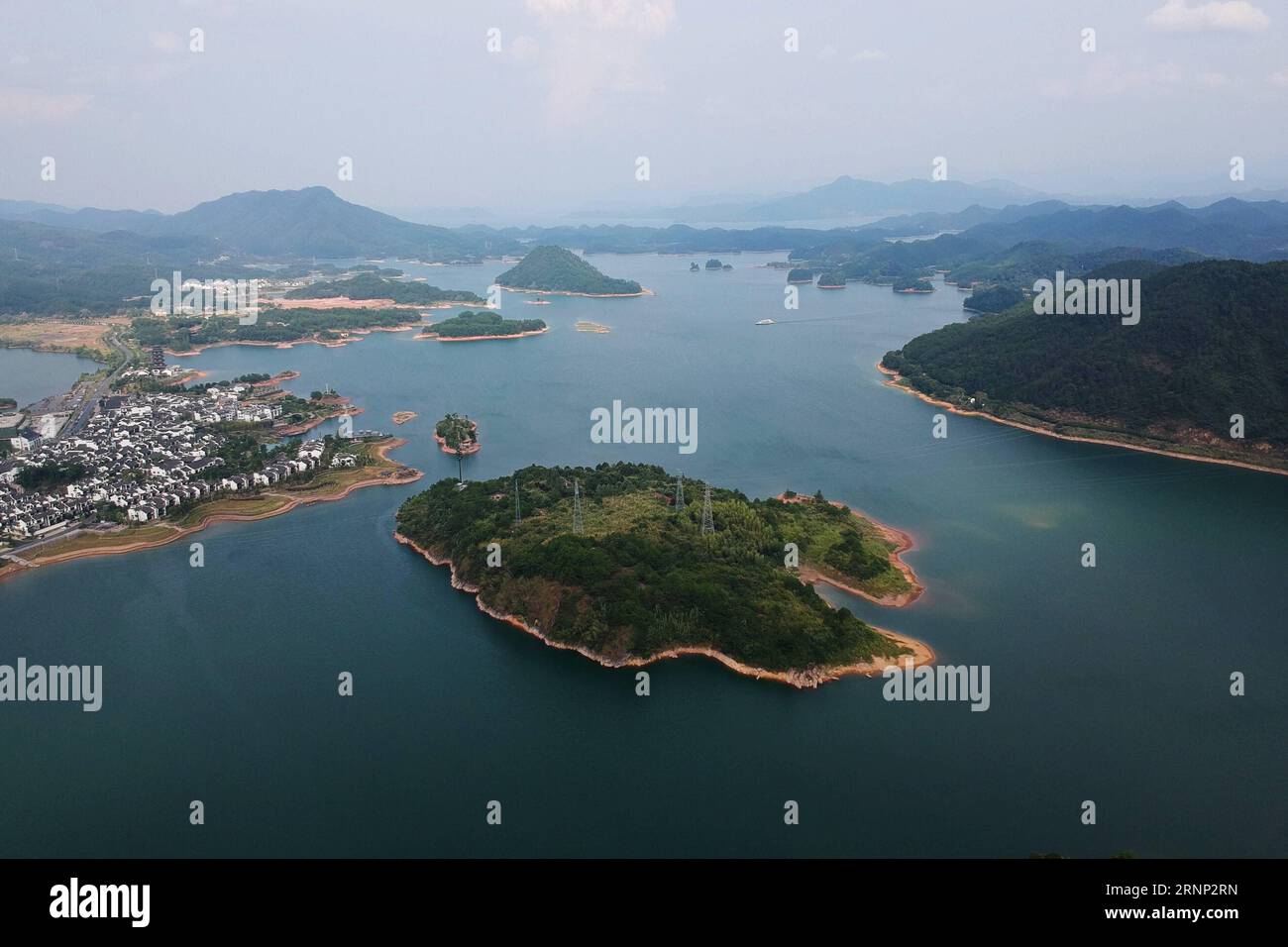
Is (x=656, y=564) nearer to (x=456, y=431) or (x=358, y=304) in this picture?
(x=456, y=431)

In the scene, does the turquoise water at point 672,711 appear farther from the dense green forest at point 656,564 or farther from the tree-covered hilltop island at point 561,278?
the tree-covered hilltop island at point 561,278

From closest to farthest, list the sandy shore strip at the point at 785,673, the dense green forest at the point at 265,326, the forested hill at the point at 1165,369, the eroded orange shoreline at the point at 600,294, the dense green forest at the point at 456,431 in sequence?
the sandy shore strip at the point at 785,673 < the forested hill at the point at 1165,369 < the dense green forest at the point at 456,431 < the dense green forest at the point at 265,326 < the eroded orange shoreline at the point at 600,294

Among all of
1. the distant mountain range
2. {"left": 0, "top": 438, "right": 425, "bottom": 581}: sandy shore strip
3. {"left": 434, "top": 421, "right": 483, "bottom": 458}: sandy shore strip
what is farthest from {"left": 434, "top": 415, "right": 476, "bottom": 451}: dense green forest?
the distant mountain range

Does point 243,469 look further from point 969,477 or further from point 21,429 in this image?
point 969,477

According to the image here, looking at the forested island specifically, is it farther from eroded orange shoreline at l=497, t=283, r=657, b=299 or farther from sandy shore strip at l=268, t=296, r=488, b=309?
eroded orange shoreline at l=497, t=283, r=657, b=299

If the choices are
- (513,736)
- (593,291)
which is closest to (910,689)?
(513,736)

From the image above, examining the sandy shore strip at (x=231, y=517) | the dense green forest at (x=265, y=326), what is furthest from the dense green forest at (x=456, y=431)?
the dense green forest at (x=265, y=326)

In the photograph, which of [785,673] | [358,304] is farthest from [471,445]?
[358,304]
